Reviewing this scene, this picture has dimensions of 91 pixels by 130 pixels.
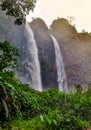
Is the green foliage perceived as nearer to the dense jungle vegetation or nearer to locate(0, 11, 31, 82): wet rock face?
the dense jungle vegetation

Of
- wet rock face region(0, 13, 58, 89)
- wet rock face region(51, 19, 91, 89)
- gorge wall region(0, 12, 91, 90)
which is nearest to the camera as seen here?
wet rock face region(0, 13, 58, 89)

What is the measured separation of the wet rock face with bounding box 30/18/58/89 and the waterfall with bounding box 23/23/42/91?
1.89m

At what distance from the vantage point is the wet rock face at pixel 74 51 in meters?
41.2

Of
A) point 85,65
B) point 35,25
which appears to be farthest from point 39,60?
point 85,65

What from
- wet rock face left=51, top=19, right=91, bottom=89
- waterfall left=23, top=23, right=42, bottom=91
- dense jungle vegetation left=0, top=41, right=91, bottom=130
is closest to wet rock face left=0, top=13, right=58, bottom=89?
waterfall left=23, top=23, right=42, bottom=91

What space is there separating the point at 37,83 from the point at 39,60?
385 centimetres

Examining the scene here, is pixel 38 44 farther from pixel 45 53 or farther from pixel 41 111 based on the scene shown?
pixel 41 111

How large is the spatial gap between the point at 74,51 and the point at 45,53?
6.03m

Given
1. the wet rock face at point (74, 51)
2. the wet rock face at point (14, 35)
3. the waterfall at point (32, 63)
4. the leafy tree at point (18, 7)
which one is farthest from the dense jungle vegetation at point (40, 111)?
the wet rock face at point (74, 51)

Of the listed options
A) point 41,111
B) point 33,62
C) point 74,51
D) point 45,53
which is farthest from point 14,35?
point 41,111

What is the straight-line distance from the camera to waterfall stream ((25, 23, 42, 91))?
32.6 m

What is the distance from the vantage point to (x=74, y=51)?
42594 mm

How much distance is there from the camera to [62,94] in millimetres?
15352

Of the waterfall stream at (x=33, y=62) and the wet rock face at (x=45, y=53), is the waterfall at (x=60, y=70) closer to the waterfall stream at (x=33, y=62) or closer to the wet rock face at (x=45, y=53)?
the wet rock face at (x=45, y=53)
